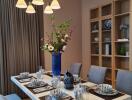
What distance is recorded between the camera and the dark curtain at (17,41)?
4000 mm

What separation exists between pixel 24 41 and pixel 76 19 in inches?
68.1

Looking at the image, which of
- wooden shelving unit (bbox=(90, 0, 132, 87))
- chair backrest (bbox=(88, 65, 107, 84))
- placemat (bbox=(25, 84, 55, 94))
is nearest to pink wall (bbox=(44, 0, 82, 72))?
wooden shelving unit (bbox=(90, 0, 132, 87))

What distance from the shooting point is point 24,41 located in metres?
4.21

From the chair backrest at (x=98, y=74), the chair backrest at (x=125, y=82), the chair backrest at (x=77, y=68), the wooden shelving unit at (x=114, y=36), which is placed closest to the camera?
the chair backrest at (x=125, y=82)

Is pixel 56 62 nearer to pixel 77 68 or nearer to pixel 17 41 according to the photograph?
pixel 77 68

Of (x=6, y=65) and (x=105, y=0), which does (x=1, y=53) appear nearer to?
(x=6, y=65)

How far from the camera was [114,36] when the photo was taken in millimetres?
3975

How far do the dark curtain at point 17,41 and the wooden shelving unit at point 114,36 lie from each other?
157 centimetres

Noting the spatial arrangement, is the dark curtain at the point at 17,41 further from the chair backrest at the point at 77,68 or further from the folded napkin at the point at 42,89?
the folded napkin at the point at 42,89

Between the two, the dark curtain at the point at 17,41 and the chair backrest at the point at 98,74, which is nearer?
the chair backrest at the point at 98,74

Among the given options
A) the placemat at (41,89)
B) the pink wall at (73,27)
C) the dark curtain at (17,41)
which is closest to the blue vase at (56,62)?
the placemat at (41,89)

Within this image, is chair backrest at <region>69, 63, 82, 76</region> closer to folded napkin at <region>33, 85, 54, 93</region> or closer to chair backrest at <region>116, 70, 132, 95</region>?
chair backrest at <region>116, 70, 132, 95</region>

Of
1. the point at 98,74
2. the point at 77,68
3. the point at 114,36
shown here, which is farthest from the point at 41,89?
the point at 114,36

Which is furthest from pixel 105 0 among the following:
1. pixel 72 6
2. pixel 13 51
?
pixel 13 51
